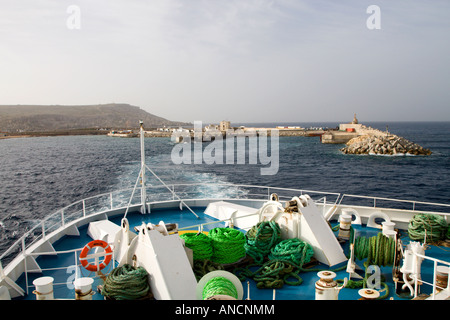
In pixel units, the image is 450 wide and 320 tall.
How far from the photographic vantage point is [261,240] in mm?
6215

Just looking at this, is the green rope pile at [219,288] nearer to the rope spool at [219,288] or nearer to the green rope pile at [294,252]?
the rope spool at [219,288]

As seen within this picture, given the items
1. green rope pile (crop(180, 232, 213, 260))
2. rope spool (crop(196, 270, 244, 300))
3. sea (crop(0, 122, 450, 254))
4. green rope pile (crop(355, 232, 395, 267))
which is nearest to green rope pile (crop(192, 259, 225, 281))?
green rope pile (crop(180, 232, 213, 260))

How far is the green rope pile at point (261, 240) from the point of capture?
6.13 meters

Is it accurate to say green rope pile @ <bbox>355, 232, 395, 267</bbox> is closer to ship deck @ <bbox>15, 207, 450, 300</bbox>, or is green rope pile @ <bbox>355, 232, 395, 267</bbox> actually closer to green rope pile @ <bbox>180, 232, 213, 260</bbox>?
ship deck @ <bbox>15, 207, 450, 300</bbox>

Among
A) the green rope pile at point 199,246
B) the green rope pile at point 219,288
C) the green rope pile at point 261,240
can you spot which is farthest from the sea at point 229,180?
the green rope pile at point 219,288

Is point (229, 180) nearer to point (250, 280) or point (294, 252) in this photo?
point (294, 252)

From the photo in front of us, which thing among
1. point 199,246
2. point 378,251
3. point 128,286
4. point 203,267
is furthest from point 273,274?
point 128,286

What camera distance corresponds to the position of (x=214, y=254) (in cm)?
589

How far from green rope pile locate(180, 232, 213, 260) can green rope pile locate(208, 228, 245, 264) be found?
148 millimetres

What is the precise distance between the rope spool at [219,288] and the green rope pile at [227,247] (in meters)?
1.50

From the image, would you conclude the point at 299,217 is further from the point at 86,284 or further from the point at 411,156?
the point at 411,156

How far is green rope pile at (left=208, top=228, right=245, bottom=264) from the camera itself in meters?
5.84
